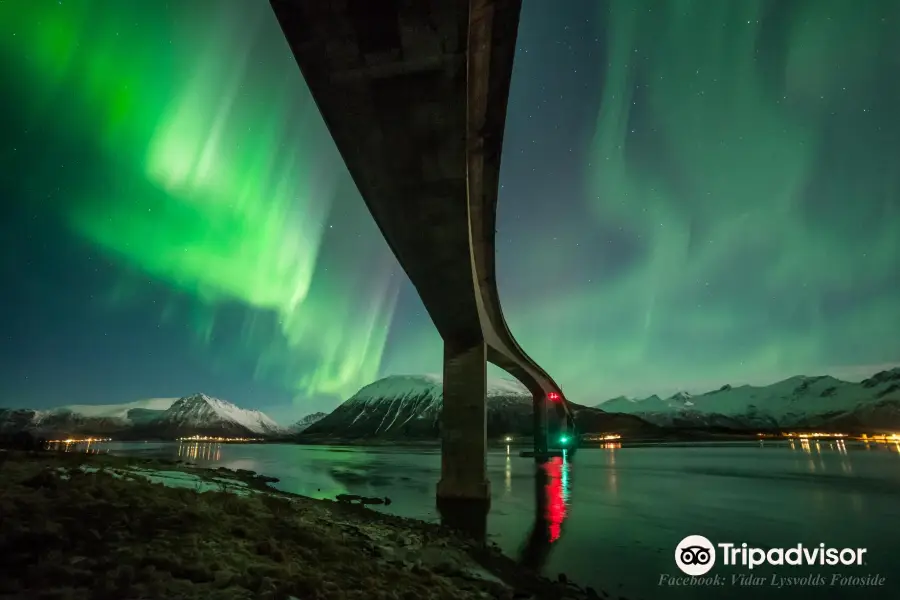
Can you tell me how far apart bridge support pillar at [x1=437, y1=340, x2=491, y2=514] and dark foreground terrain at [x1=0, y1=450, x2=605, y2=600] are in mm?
12463

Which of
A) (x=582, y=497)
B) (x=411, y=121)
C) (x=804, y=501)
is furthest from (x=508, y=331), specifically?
(x=411, y=121)

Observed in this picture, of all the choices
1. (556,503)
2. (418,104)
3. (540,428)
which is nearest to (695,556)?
(556,503)

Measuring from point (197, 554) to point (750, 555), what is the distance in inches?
754

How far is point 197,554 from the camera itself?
8039mm

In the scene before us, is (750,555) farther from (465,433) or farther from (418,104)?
(418,104)

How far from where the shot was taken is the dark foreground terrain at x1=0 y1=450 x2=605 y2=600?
665 centimetres

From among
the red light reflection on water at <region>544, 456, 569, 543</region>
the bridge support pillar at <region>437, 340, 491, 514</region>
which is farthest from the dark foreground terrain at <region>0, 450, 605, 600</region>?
the bridge support pillar at <region>437, 340, 491, 514</region>

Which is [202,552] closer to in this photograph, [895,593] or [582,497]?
[895,593]

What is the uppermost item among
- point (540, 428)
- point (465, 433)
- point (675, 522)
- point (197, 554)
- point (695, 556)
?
point (465, 433)

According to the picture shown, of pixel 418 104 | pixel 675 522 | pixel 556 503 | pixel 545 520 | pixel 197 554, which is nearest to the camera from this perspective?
pixel 197 554

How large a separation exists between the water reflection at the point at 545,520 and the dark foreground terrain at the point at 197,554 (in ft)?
5.35

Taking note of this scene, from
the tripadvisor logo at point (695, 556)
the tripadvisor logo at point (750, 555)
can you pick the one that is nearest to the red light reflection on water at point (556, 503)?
the tripadvisor logo at point (695, 556)

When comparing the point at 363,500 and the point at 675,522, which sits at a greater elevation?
the point at 675,522

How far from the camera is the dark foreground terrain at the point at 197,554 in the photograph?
21.8ft
